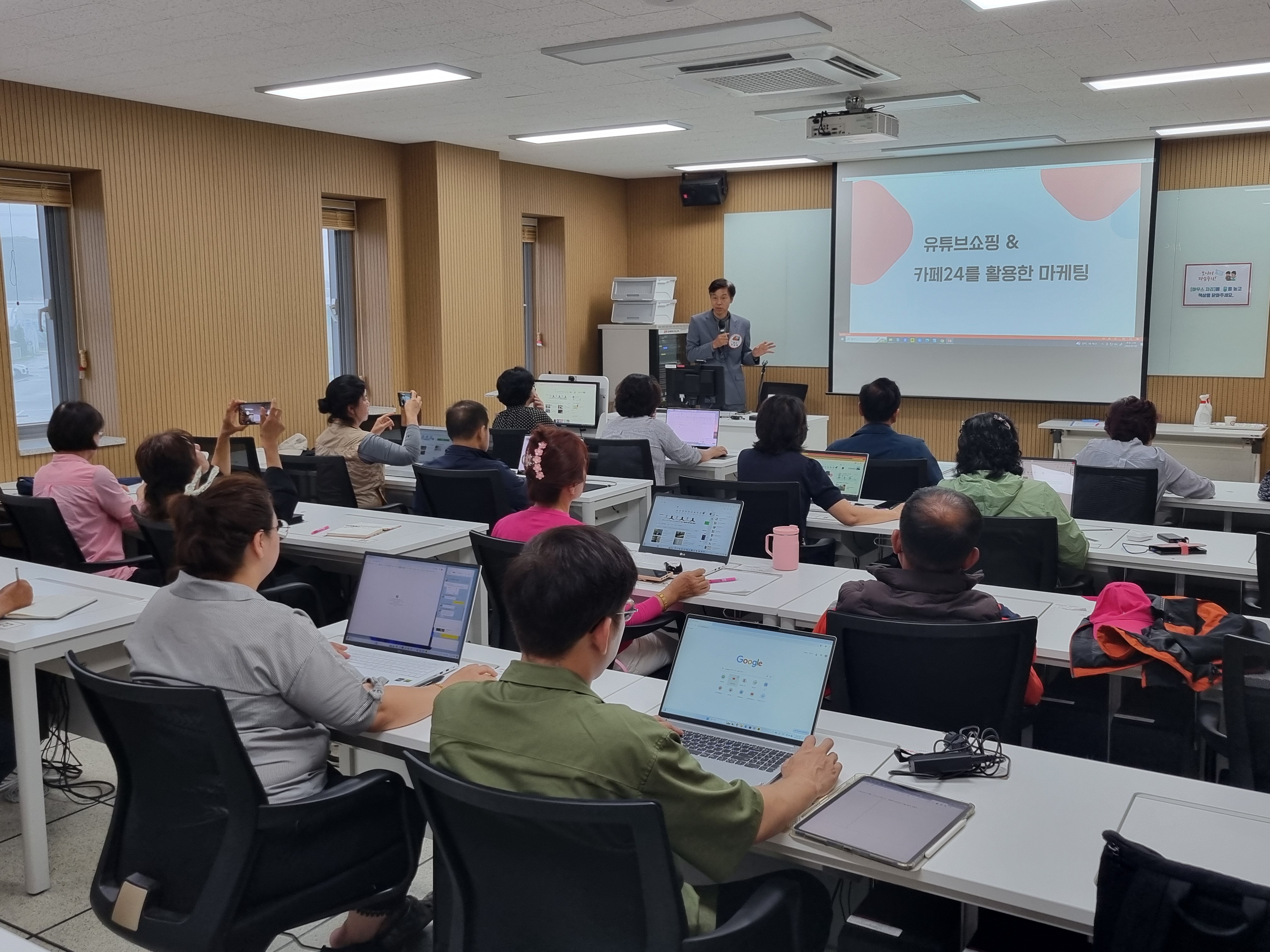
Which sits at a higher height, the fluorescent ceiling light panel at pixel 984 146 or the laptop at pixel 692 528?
the fluorescent ceiling light panel at pixel 984 146

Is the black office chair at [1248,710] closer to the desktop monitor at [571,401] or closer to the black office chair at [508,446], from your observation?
the black office chair at [508,446]

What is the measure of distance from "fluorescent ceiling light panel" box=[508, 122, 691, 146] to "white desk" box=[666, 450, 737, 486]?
239 centimetres

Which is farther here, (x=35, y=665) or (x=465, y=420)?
(x=465, y=420)

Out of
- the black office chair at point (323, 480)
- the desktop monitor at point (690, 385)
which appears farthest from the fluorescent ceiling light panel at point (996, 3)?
the desktop monitor at point (690, 385)

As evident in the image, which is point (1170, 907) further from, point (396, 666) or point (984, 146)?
point (984, 146)

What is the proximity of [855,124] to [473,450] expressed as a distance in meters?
3.05

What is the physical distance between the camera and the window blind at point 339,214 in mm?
8250

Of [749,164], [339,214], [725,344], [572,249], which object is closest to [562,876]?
[339,214]

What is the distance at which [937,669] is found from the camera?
8.30 ft

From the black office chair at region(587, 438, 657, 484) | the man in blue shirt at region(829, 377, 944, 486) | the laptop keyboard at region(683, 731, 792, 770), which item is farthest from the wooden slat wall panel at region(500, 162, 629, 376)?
the laptop keyboard at region(683, 731, 792, 770)

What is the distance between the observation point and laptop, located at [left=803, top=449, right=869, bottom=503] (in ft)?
17.1

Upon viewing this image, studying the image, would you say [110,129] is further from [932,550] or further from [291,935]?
[932,550]

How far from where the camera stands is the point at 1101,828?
185 cm

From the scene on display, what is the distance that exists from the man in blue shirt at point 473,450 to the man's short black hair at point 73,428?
1479 mm
